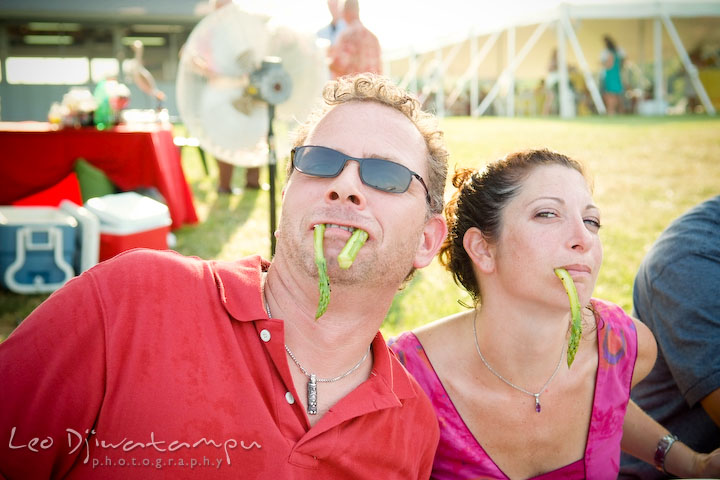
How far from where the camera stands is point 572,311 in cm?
202

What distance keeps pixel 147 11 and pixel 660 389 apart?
21694 millimetres

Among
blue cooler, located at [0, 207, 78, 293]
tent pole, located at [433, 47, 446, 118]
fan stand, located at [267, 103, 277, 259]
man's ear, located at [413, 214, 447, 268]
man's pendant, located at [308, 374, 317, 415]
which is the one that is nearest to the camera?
man's pendant, located at [308, 374, 317, 415]

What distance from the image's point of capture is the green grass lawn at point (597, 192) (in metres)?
4.88

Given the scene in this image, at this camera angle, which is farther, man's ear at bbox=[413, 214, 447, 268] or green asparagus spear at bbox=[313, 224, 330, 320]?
man's ear at bbox=[413, 214, 447, 268]

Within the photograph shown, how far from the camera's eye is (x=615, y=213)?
26.8 feet

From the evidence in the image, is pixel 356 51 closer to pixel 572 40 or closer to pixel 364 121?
pixel 364 121

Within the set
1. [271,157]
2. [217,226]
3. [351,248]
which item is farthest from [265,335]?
[217,226]

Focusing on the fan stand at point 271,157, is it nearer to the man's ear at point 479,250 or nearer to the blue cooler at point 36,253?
the blue cooler at point 36,253

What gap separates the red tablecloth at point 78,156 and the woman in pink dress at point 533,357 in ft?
16.2

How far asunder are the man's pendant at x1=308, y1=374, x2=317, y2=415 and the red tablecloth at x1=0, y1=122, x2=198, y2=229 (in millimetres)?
5227

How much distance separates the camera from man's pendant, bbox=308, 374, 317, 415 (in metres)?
1.89

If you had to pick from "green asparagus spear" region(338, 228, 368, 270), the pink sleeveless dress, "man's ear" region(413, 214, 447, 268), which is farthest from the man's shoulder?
the pink sleeveless dress

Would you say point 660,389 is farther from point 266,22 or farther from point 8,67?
point 8,67

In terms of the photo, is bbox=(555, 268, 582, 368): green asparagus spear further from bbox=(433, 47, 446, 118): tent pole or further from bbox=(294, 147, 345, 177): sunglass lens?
bbox=(433, 47, 446, 118): tent pole
